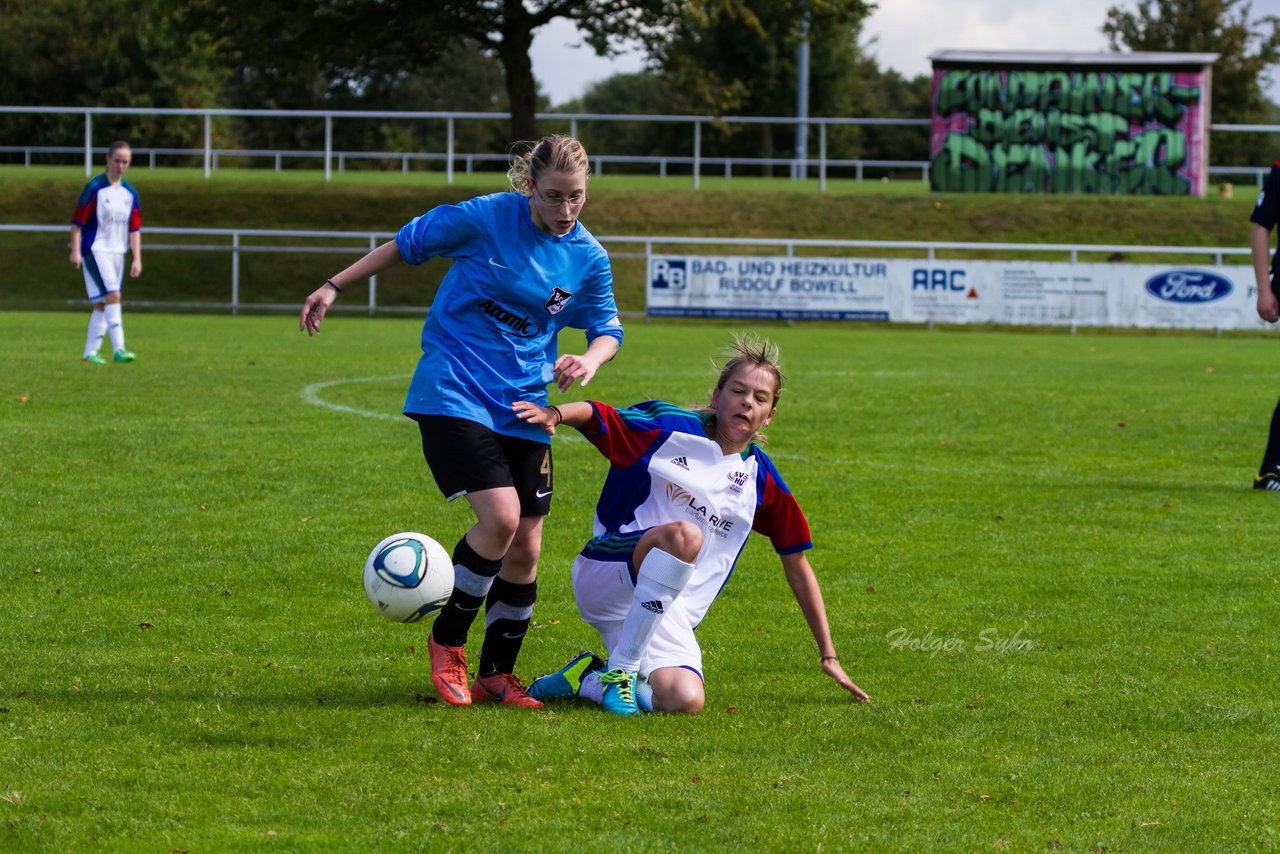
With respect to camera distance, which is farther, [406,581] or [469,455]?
[406,581]

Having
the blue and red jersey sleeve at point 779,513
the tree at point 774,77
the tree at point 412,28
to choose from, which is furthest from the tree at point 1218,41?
the blue and red jersey sleeve at point 779,513

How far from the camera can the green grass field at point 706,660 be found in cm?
371

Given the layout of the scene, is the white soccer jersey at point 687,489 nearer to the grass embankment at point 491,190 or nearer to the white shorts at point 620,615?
the white shorts at point 620,615

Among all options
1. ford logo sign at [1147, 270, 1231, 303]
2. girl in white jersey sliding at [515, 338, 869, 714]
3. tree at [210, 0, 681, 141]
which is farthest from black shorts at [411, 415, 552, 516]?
tree at [210, 0, 681, 141]

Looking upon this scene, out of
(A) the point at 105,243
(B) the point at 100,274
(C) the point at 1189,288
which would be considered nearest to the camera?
(B) the point at 100,274

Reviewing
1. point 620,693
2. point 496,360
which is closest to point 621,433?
point 496,360

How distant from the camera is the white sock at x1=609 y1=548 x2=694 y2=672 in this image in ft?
15.6

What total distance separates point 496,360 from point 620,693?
113 centimetres

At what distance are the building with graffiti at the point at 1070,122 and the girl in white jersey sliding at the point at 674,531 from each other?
98.0ft

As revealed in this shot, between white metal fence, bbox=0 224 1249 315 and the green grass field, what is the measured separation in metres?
14.0

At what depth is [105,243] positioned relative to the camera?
16016 mm

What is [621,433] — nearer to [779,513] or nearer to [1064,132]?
[779,513]

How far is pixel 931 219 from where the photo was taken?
→ 105 feet

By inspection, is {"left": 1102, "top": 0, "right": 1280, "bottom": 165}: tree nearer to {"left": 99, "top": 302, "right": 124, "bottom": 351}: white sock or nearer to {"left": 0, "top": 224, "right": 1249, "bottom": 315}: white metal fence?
{"left": 0, "top": 224, "right": 1249, "bottom": 315}: white metal fence
